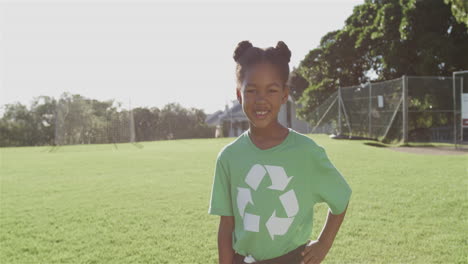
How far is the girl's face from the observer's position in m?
1.55

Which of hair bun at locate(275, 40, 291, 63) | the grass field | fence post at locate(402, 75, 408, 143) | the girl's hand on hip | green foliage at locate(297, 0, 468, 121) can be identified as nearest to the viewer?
the girl's hand on hip

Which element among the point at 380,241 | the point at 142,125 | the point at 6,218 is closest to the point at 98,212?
the point at 6,218

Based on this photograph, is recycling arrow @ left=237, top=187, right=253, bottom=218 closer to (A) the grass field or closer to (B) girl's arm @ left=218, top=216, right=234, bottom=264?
(B) girl's arm @ left=218, top=216, right=234, bottom=264

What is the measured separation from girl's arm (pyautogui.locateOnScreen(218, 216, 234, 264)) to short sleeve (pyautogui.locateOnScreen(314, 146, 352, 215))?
421 millimetres

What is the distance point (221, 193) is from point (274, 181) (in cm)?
26

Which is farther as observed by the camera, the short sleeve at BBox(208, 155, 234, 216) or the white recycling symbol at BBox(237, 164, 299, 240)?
the short sleeve at BBox(208, 155, 234, 216)

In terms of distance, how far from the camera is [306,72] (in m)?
25.8

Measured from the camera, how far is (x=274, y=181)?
1.54m

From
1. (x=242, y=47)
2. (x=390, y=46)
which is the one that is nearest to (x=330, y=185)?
(x=242, y=47)

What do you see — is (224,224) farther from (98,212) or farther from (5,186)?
(5,186)

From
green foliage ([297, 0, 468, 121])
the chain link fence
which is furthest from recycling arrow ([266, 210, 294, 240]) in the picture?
green foliage ([297, 0, 468, 121])

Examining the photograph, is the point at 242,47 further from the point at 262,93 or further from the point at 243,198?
the point at 243,198

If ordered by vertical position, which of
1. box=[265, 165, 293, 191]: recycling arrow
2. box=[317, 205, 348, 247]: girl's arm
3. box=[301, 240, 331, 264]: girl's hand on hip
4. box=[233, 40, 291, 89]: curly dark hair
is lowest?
box=[301, 240, 331, 264]: girl's hand on hip

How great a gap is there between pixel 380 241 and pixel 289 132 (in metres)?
2.54
